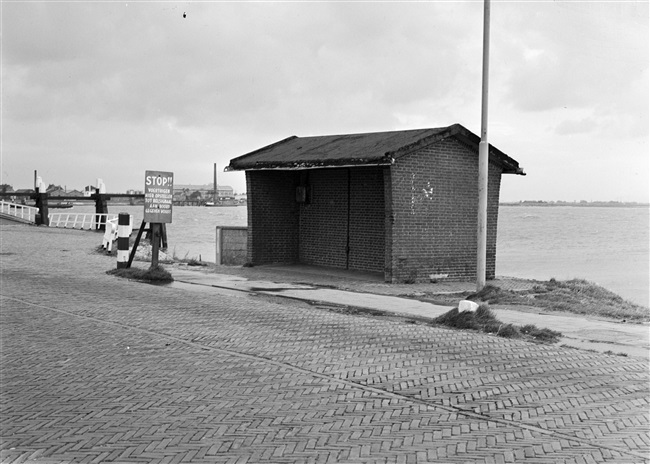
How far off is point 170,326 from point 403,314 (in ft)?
12.6

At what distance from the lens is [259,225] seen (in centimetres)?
2189

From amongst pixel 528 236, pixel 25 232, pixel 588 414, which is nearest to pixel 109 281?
pixel 588 414

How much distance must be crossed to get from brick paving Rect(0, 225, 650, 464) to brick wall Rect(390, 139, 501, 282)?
5.86 meters

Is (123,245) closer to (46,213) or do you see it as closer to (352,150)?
(352,150)

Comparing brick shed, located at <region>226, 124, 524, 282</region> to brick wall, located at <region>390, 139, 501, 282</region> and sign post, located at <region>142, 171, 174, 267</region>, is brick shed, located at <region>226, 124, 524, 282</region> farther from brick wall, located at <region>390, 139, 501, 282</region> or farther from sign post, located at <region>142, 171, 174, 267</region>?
sign post, located at <region>142, 171, 174, 267</region>

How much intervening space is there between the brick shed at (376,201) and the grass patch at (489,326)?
598 cm

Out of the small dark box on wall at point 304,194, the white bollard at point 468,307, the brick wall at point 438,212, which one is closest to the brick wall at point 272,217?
the small dark box on wall at point 304,194

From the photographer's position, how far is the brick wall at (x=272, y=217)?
21.8 m

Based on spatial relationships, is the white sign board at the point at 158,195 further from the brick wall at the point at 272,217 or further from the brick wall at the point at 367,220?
the brick wall at the point at 367,220

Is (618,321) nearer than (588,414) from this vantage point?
No

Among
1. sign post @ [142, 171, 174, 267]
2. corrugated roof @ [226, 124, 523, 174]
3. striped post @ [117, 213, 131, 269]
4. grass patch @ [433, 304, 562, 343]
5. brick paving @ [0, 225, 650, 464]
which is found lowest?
brick paving @ [0, 225, 650, 464]

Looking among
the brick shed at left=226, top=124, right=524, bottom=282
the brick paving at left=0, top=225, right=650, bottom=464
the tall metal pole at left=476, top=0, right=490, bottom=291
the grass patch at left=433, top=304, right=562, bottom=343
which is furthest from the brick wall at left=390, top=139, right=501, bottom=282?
the grass patch at left=433, top=304, right=562, bottom=343

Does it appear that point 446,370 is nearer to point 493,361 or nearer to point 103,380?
point 493,361

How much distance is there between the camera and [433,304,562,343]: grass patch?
10.8 m
